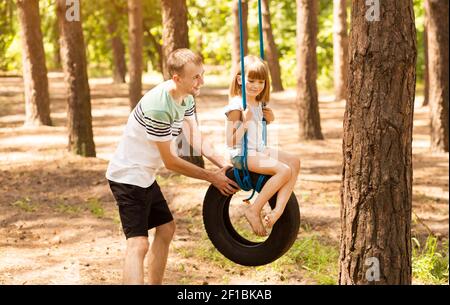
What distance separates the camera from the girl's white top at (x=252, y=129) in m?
5.01

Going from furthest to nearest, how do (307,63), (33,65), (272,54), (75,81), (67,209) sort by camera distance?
(272,54) → (307,63) → (33,65) → (75,81) → (67,209)

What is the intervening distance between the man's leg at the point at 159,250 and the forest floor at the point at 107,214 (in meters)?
1.80

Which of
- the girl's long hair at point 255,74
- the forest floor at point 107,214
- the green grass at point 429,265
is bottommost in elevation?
the green grass at point 429,265

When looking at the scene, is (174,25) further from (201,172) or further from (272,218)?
(272,218)

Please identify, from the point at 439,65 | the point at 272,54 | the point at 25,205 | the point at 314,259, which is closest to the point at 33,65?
the point at 25,205

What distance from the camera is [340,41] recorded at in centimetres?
2070

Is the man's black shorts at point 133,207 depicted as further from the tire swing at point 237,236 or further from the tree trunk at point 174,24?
the tree trunk at point 174,24

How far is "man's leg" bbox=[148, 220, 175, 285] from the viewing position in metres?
5.34

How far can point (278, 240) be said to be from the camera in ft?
16.4

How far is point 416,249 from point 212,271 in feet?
9.62

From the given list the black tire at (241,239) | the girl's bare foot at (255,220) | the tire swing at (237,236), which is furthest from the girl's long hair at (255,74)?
the girl's bare foot at (255,220)

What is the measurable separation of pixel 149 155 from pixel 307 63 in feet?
33.3

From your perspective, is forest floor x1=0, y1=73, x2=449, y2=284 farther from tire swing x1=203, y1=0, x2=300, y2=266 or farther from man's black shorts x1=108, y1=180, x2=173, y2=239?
tire swing x1=203, y1=0, x2=300, y2=266
